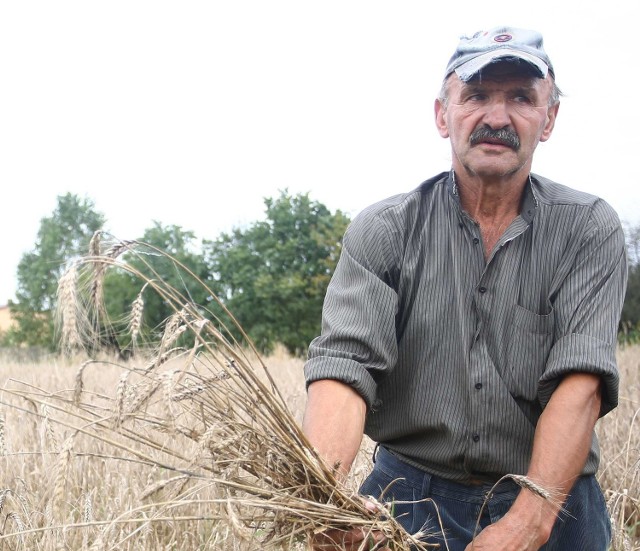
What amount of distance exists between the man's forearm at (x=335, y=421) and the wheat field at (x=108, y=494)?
274 millimetres

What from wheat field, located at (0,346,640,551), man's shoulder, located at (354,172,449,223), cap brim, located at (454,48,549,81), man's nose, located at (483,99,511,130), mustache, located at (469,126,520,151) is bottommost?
wheat field, located at (0,346,640,551)

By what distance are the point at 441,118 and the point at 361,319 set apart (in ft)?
2.36

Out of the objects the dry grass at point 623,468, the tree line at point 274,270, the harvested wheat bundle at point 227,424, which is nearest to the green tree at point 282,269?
the tree line at point 274,270

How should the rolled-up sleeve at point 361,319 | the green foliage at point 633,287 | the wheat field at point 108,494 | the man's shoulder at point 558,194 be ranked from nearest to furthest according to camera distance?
the wheat field at point 108,494, the rolled-up sleeve at point 361,319, the man's shoulder at point 558,194, the green foliage at point 633,287

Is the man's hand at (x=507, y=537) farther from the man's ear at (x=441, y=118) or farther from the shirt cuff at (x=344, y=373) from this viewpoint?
the man's ear at (x=441, y=118)

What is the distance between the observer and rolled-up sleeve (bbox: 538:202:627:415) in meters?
2.06

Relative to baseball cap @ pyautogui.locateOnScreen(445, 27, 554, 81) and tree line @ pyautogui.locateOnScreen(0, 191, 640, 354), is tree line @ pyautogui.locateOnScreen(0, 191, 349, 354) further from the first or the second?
baseball cap @ pyautogui.locateOnScreen(445, 27, 554, 81)

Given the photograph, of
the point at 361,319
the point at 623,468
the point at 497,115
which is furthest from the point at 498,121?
the point at 623,468

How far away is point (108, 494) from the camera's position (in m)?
3.13

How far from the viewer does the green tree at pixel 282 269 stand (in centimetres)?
1436

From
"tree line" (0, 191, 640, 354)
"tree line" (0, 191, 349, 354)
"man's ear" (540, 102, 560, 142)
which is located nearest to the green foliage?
"tree line" (0, 191, 640, 354)

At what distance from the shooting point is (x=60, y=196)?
75.8ft

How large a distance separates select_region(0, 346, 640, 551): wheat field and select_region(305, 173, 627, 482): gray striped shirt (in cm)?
49

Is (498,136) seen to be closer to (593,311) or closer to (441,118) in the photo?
(441,118)
